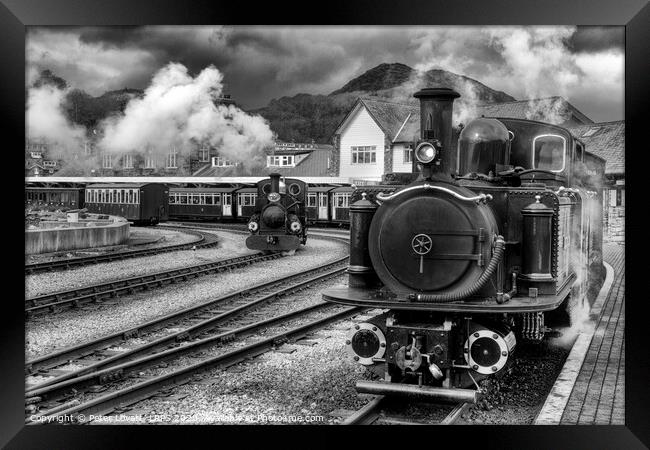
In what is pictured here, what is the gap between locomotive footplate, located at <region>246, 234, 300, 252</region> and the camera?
14914 mm

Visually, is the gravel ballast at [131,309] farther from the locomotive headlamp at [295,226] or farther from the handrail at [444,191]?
the handrail at [444,191]

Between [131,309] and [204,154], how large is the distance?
2.41 meters

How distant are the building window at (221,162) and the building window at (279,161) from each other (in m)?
0.66

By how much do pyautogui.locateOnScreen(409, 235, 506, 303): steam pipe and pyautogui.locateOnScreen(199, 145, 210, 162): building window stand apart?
4.57 m

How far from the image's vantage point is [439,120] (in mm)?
4836

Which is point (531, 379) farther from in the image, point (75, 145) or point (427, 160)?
point (75, 145)

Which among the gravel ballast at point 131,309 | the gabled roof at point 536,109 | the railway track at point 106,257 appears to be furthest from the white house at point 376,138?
the railway track at point 106,257

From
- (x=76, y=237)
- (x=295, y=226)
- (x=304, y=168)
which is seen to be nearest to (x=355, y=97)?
(x=304, y=168)

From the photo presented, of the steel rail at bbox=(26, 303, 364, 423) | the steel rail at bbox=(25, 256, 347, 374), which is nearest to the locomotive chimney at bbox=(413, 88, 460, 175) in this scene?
the steel rail at bbox=(26, 303, 364, 423)

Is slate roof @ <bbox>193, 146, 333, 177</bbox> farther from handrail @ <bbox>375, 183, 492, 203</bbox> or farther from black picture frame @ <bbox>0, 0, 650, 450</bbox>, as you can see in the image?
black picture frame @ <bbox>0, 0, 650, 450</bbox>

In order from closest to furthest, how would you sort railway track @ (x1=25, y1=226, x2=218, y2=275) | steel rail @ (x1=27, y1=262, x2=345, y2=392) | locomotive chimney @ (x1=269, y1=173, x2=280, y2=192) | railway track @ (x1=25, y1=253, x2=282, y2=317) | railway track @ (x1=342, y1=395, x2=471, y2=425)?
railway track @ (x1=342, y1=395, x2=471, y2=425), steel rail @ (x1=27, y1=262, x2=345, y2=392), railway track @ (x1=25, y1=253, x2=282, y2=317), railway track @ (x1=25, y1=226, x2=218, y2=275), locomotive chimney @ (x1=269, y1=173, x2=280, y2=192)

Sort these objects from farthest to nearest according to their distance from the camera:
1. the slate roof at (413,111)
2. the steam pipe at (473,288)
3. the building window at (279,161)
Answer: the building window at (279,161), the slate roof at (413,111), the steam pipe at (473,288)

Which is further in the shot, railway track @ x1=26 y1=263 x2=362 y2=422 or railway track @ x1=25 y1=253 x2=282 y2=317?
railway track @ x1=25 y1=253 x2=282 y2=317

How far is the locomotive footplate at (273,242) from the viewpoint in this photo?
14.9m
